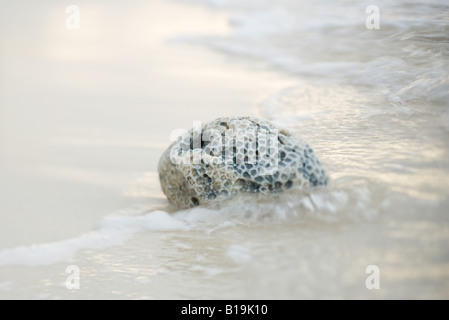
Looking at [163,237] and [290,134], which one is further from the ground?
[290,134]

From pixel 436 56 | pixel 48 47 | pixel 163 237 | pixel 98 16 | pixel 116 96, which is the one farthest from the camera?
pixel 98 16

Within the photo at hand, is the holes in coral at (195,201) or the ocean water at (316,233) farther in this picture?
the holes in coral at (195,201)

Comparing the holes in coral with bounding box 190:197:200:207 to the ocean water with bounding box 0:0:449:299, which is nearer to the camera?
the ocean water with bounding box 0:0:449:299

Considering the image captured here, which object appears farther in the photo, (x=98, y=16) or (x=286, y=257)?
(x=98, y=16)

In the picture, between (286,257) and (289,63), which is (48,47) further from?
(286,257)

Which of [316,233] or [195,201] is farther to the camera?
[195,201]

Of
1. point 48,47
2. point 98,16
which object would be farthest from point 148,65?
point 98,16
